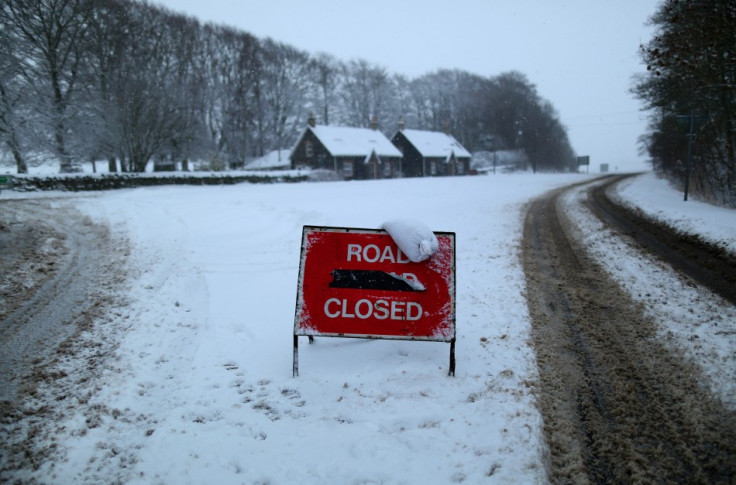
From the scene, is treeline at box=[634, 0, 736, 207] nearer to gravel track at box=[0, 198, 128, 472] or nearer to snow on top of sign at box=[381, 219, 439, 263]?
snow on top of sign at box=[381, 219, 439, 263]

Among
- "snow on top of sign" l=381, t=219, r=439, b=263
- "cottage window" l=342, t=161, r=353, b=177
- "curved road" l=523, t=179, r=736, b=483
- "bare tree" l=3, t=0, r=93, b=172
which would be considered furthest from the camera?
"cottage window" l=342, t=161, r=353, b=177

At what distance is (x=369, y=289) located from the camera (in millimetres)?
4207

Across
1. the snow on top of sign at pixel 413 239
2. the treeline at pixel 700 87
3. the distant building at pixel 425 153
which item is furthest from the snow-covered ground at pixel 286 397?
the distant building at pixel 425 153

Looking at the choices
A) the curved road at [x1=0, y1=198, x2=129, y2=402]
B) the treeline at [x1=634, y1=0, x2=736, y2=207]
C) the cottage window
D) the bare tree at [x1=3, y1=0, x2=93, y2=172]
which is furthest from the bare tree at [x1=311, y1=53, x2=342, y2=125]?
the curved road at [x1=0, y1=198, x2=129, y2=402]

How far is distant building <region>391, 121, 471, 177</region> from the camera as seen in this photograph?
55594 mm

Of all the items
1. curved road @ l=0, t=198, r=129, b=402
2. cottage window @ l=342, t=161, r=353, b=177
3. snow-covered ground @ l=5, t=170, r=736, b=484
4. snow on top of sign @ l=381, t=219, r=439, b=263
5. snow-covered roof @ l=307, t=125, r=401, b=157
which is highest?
snow-covered roof @ l=307, t=125, r=401, b=157

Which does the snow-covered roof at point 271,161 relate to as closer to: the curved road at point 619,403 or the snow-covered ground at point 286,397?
the snow-covered ground at point 286,397

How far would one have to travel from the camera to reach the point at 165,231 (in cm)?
1188

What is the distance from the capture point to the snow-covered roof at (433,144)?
55.7 metres

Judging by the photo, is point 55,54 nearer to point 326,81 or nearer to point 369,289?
point 369,289

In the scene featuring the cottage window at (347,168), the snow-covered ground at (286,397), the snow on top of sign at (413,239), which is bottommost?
the snow-covered ground at (286,397)

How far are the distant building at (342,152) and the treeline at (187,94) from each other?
721cm

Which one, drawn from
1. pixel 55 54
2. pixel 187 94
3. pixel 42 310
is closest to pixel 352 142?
pixel 187 94

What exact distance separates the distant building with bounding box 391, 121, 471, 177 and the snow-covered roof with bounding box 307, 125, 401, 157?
2.53m
